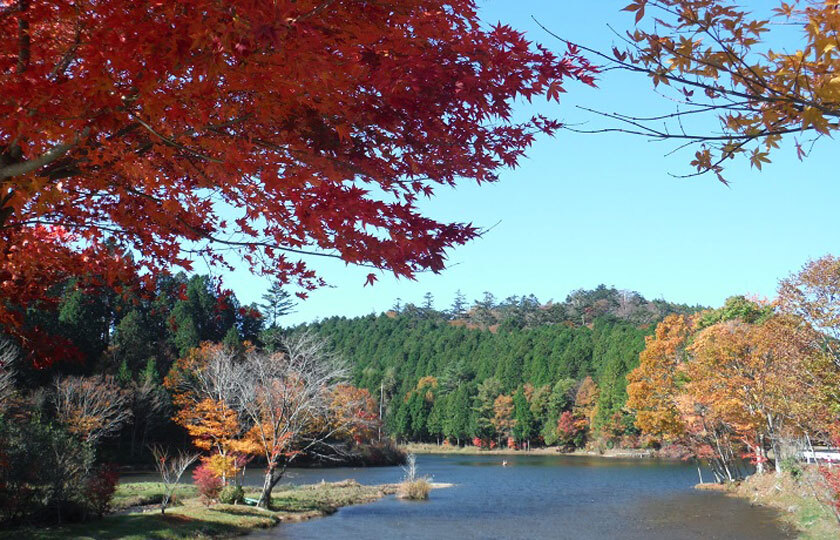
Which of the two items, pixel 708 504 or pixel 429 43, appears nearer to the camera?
pixel 429 43

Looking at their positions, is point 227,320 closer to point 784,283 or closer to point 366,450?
point 366,450

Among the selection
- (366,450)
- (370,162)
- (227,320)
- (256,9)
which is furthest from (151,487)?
(227,320)

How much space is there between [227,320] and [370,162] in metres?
51.0

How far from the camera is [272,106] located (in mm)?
3207

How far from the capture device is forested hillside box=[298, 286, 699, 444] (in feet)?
Answer: 191

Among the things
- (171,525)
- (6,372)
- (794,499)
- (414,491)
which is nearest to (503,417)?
(414,491)

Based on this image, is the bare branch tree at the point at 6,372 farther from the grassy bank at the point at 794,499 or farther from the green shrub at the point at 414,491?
the grassy bank at the point at 794,499

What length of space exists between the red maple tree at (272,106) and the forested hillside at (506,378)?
37597mm

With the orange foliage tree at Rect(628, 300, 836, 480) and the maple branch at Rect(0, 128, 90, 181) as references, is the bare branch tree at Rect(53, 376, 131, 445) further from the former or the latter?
the maple branch at Rect(0, 128, 90, 181)

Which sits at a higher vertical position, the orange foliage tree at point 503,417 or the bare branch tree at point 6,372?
Result: the bare branch tree at point 6,372

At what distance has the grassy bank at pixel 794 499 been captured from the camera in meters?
14.0

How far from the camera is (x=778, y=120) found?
244 centimetres

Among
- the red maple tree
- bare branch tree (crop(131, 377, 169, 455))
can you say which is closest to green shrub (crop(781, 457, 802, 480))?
the red maple tree

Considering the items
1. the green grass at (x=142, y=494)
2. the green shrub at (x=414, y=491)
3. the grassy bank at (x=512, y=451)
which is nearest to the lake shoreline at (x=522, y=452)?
the grassy bank at (x=512, y=451)
